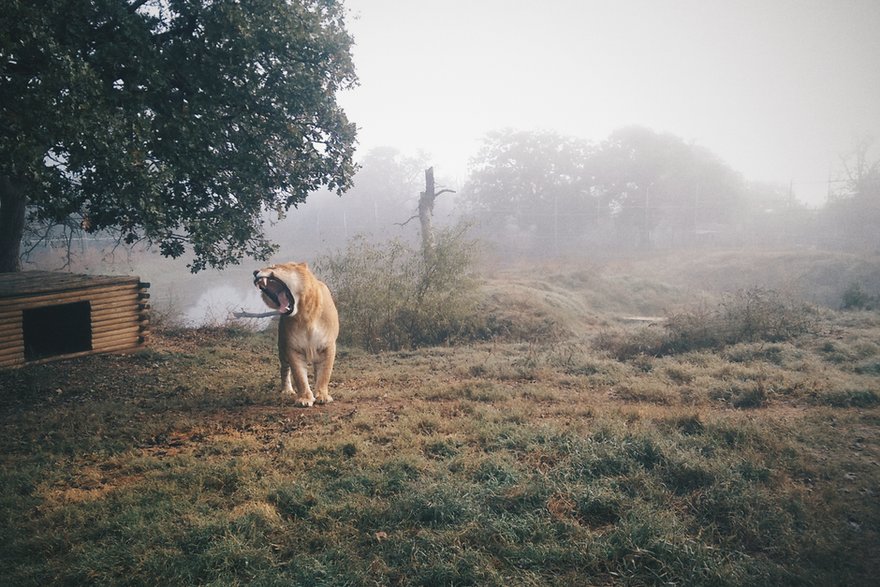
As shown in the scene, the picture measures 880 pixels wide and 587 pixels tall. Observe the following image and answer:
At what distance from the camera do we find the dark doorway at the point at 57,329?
10.2m

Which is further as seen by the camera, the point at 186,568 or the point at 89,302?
the point at 89,302

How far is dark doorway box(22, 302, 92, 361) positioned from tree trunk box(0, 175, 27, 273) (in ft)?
4.10

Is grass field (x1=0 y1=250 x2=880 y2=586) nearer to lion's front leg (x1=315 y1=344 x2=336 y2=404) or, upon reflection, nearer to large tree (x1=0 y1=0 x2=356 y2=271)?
lion's front leg (x1=315 y1=344 x2=336 y2=404)

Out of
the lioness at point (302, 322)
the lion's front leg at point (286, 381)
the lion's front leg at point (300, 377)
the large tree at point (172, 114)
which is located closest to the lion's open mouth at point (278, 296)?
the lioness at point (302, 322)

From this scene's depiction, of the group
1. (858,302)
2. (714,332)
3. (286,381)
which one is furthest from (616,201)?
(286,381)

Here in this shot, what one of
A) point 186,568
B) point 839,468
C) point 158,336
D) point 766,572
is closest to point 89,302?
point 158,336

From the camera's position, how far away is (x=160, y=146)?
311 inches

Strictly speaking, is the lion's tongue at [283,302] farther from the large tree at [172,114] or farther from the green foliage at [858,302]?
the green foliage at [858,302]

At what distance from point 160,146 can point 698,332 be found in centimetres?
1124

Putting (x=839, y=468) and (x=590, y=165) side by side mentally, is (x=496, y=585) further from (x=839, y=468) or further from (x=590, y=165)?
(x=590, y=165)

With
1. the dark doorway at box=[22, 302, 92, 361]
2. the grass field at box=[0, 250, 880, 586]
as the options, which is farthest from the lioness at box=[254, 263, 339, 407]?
the dark doorway at box=[22, 302, 92, 361]

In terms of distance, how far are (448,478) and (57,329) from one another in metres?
10.2

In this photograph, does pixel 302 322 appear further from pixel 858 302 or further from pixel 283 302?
pixel 858 302

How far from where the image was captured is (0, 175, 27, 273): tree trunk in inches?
419
